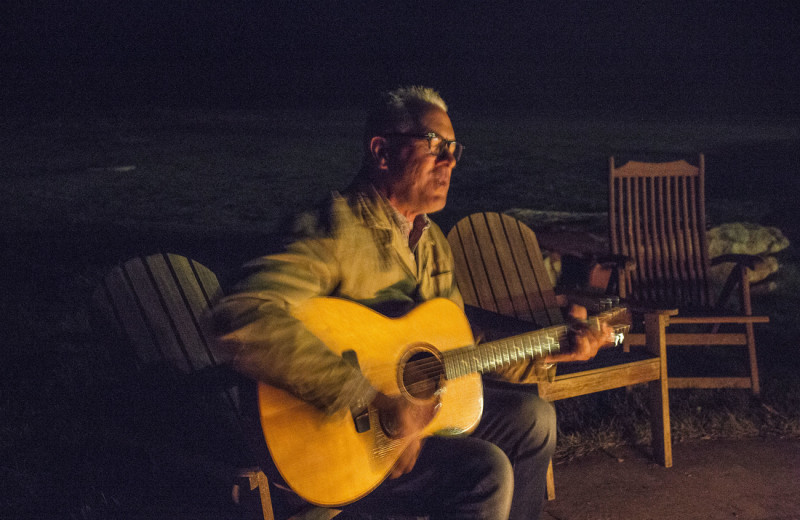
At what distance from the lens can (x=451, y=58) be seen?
24.4 metres

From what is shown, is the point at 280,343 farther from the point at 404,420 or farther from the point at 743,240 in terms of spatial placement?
the point at 743,240

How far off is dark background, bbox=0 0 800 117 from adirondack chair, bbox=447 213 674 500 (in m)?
14.8

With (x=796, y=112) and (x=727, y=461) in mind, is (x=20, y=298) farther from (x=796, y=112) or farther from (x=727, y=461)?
(x=796, y=112)

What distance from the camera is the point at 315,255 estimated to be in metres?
2.10

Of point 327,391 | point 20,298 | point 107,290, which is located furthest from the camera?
point 20,298

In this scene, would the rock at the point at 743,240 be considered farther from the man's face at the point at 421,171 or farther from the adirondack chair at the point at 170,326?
the adirondack chair at the point at 170,326

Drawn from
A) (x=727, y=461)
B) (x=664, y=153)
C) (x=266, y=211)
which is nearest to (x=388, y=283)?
(x=727, y=461)

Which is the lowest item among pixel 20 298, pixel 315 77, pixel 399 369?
pixel 20 298

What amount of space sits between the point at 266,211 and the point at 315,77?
1809 cm

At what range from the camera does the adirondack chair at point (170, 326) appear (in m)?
2.63

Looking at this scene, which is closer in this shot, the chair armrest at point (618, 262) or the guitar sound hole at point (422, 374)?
the guitar sound hole at point (422, 374)

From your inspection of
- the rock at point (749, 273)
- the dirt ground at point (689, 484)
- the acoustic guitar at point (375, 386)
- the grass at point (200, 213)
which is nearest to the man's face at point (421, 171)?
the acoustic guitar at point (375, 386)

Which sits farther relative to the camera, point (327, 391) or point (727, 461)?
point (727, 461)

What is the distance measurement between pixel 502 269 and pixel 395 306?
1.82 meters
